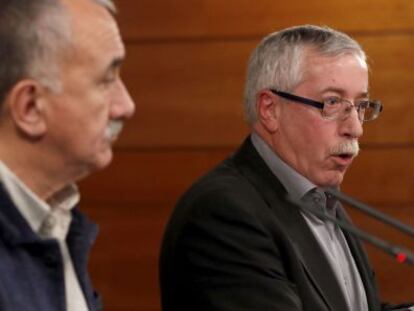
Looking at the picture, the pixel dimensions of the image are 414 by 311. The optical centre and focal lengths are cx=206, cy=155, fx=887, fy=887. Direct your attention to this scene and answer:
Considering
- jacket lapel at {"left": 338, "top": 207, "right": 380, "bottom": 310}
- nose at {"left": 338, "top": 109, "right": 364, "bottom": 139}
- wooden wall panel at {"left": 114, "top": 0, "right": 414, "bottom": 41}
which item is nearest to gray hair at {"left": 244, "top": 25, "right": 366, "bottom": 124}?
nose at {"left": 338, "top": 109, "right": 364, "bottom": 139}

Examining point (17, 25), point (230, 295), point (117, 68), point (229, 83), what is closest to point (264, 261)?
point (230, 295)

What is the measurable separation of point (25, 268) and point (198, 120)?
271 centimetres

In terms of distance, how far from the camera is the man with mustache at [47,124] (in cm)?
134

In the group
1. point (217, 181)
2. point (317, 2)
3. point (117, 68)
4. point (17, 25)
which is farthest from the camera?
point (317, 2)

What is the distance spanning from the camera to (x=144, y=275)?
4.13 m

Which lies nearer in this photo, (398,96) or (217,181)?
(217,181)

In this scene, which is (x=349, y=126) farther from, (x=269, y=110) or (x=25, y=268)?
(x=25, y=268)

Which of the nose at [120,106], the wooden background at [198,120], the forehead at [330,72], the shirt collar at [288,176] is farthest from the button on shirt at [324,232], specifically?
the wooden background at [198,120]

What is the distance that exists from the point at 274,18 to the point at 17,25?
2.69 metres

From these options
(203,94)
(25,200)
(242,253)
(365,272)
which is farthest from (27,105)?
(203,94)

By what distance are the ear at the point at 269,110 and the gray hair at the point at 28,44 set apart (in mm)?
1034

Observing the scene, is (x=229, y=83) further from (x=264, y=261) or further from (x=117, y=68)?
(x=117, y=68)

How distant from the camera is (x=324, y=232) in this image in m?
2.22

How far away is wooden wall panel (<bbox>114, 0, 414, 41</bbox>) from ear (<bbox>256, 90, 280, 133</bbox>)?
5.36 ft
